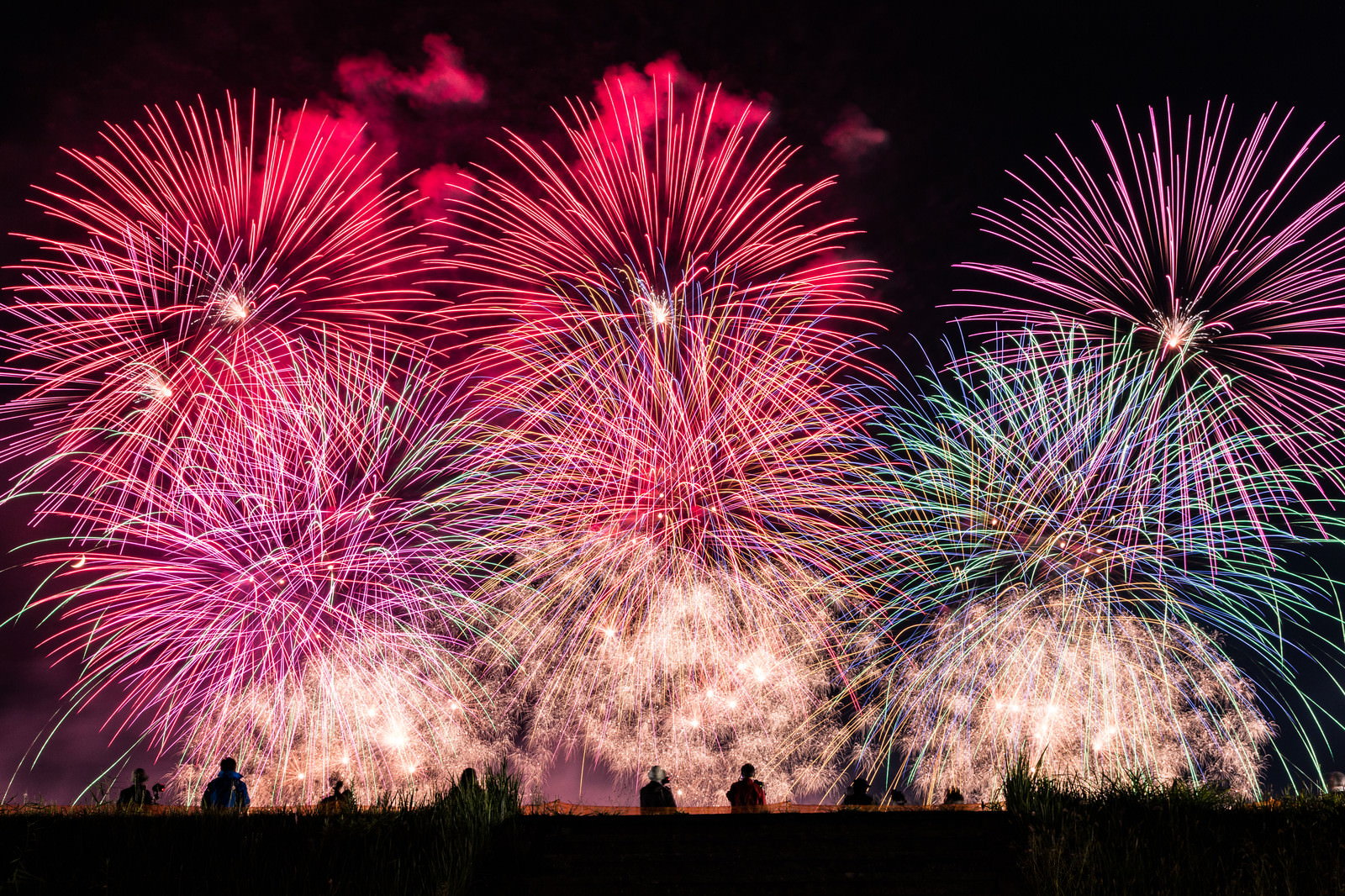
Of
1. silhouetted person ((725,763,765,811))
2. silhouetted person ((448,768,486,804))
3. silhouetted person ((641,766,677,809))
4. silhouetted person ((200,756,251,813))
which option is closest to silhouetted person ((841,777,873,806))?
silhouetted person ((725,763,765,811))

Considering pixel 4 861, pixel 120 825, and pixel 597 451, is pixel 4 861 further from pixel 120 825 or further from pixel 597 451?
pixel 597 451

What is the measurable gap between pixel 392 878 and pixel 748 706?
2533 centimetres

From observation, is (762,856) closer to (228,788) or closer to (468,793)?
(468,793)

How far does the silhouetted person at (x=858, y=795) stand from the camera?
16750 mm

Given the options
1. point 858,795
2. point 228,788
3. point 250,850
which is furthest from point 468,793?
point 858,795

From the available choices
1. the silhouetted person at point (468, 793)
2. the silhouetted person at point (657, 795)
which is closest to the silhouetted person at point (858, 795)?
the silhouetted person at point (657, 795)

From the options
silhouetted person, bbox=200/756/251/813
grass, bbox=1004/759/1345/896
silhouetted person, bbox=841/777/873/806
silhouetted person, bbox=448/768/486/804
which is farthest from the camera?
silhouetted person, bbox=841/777/873/806

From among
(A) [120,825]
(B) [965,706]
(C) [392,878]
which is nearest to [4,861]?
(A) [120,825]

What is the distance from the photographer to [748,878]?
1077 centimetres

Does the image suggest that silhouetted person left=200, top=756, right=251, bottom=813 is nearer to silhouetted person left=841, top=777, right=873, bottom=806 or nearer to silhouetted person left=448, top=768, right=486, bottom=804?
silhouetted person left=448, top=768, right=486, bottom=804

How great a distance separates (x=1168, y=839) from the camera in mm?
10859

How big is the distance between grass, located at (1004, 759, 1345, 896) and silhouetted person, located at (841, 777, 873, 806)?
4951 mm

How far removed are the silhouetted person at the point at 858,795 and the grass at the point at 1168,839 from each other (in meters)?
4.95

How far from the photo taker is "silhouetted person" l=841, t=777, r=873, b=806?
1675 centimetres
